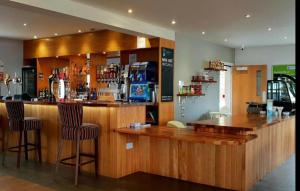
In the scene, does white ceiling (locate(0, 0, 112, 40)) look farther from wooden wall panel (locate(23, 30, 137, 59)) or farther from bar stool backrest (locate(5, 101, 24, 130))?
bar stool backrest (locate(5, 101, 24, 130))

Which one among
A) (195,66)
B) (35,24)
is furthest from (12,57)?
(195,66)

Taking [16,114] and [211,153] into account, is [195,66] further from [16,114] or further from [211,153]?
[16,114]

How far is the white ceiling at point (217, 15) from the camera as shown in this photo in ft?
15.5

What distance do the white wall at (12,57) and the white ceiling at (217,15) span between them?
4747 mm

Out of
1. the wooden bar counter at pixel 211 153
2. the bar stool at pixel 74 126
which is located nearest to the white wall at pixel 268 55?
the wooden bar counter at pixel 211 153

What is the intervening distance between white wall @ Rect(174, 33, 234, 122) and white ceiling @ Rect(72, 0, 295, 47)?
0.39 meters

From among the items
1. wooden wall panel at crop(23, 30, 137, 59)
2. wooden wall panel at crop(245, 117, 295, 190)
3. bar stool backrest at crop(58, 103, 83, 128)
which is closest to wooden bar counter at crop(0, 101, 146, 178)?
bar stool backrest at crop(58, 103, 83, 128)

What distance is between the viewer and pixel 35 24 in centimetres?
652

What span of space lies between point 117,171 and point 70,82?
4310 millimetres

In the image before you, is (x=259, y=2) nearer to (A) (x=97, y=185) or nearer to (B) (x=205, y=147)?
(B) (x=205, y=147)

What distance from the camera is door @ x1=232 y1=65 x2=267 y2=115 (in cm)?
950

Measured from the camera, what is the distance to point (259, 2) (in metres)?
4.62

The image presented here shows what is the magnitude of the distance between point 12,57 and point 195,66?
5185mm

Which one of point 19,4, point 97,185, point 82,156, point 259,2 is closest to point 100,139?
point 82,156
